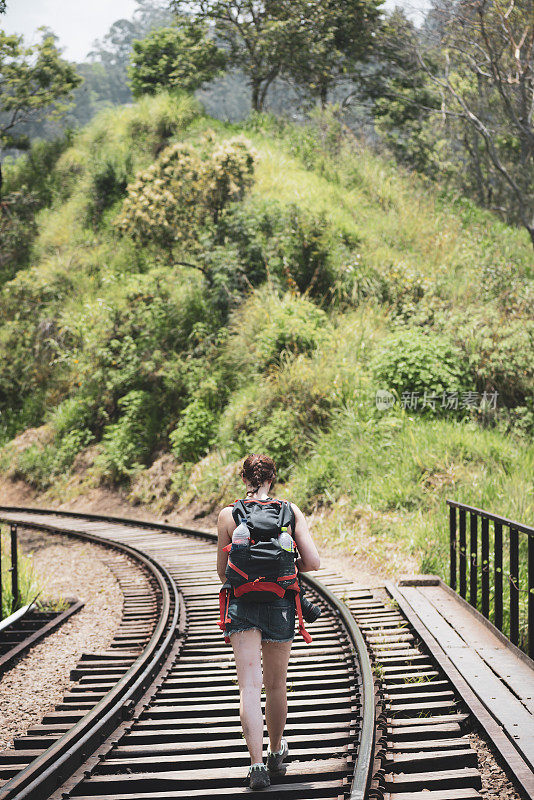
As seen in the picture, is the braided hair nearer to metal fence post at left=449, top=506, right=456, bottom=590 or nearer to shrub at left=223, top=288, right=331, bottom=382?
metal fence post at left=449, top=506, right=456, bottom=590

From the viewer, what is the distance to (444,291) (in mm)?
15664

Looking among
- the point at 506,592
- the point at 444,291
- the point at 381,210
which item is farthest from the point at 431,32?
the point at 506,592

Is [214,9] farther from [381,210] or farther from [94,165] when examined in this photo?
[381,210]

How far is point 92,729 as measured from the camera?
4.54m

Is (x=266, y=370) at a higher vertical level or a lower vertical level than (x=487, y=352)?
lower

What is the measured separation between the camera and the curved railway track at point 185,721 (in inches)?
155

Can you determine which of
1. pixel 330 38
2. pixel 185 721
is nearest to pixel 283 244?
pixel 330 38

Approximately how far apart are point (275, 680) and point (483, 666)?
2.48m

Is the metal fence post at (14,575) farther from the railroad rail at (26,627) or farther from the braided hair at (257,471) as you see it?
the braided hair at (257,471)

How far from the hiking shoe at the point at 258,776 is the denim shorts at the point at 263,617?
0.65 meters

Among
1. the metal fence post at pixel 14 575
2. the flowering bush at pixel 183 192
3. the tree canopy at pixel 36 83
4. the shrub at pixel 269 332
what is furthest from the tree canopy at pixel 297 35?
the metal fence post at pixel 14 575

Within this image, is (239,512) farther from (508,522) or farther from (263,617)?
(508,522)

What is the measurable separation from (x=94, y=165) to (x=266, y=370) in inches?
688

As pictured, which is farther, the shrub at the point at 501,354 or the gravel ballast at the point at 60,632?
the shrub at the point at 501,354
